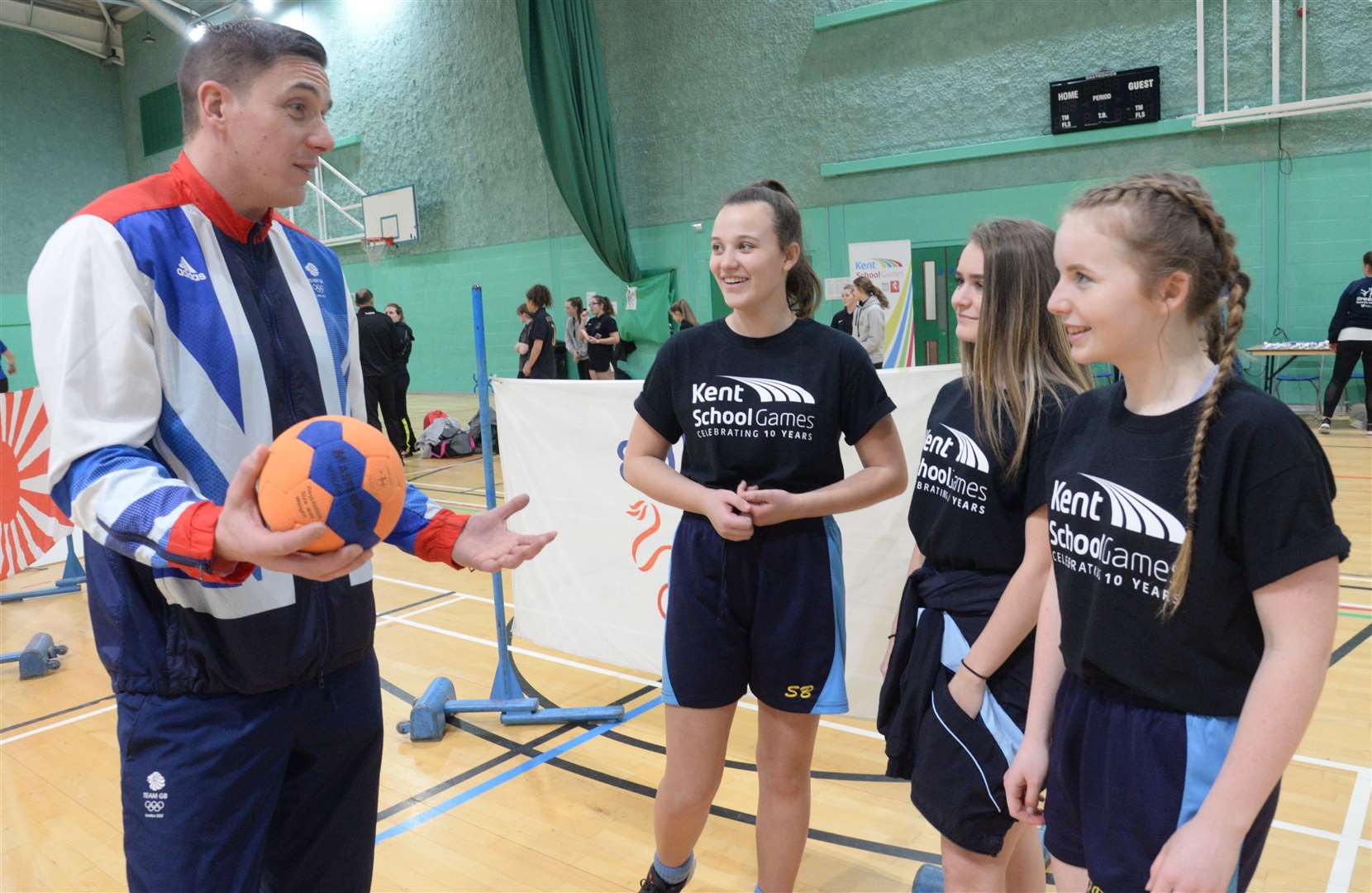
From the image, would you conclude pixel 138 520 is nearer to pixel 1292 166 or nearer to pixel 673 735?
pixel 673 735

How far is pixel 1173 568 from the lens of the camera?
130 cm

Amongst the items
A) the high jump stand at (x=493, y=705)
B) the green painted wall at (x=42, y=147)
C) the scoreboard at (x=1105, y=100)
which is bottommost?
the high jump stand at (x=493, y=705)

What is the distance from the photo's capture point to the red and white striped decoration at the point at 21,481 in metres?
4.83

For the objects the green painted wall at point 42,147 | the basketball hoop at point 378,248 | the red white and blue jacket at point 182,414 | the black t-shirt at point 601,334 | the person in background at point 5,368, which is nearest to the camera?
the red white and blue jacket at point 182,414

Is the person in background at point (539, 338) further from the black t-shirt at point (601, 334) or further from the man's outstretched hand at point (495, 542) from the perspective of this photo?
the man's outstretched hand at point (495, 542)

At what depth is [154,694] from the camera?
145cm

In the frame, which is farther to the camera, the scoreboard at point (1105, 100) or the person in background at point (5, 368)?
the scoreboard at point (1105, 100)

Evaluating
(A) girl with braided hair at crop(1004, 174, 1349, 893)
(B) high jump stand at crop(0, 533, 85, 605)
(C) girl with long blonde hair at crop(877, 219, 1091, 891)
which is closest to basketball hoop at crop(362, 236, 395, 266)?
(B) high jump stand at crop(0, 533, 85, 605)

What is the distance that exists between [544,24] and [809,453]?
14246 mm

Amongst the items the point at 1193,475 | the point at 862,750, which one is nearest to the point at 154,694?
the point at 1193,475

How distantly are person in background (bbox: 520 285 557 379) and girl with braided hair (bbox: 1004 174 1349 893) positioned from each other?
10061 millimetres

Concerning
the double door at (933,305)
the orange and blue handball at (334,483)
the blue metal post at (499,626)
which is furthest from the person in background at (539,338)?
the orange and blue handball at (334,483)

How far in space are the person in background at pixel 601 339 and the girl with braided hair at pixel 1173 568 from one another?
11673 mm

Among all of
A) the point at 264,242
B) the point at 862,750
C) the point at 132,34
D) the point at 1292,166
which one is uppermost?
the point at 132,34
